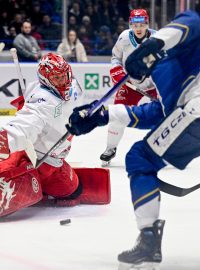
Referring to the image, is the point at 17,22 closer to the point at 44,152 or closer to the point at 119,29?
the point at 119,29

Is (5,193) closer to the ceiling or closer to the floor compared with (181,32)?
closer to the floor

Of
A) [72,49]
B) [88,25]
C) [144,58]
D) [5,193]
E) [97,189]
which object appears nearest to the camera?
[144,58]

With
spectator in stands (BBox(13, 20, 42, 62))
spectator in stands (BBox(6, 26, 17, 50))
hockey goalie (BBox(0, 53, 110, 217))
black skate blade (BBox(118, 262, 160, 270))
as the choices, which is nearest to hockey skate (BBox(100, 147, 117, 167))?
hockey goalie (BBox(0, 53, 110, 217))

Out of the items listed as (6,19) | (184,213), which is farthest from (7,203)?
(6,19)

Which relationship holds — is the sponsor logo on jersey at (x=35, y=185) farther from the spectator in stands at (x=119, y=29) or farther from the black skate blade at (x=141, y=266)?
the spectator in stands at (x=119, y=29)

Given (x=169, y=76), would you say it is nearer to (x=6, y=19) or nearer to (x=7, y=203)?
(x=7, y=203)

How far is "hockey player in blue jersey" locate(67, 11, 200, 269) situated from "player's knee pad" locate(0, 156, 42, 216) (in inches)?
39.9

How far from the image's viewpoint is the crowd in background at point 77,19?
10.5 m

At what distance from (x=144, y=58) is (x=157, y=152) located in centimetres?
36

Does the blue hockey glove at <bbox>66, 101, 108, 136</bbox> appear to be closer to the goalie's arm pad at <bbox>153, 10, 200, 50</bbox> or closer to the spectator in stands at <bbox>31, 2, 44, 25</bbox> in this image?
the goalie's arm pad at <bbox>153, 10, 200, 50</bbox>

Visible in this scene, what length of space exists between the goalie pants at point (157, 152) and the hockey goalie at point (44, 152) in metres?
0.91

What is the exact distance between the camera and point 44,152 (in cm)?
413

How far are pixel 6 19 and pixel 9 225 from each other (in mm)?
7138

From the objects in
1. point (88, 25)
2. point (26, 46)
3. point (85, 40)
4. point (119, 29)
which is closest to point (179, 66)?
point (26, 46)
